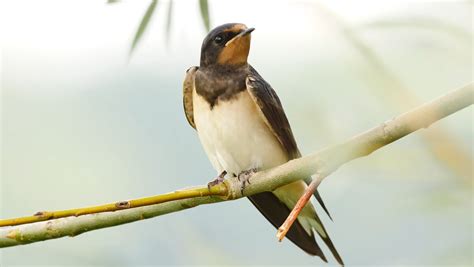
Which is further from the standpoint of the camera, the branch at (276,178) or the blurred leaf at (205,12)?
the blurred leaf at (205,12)

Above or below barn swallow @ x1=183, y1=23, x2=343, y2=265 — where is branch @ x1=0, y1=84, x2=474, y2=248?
above

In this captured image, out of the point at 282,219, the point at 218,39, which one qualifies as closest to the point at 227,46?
the point at 218,39

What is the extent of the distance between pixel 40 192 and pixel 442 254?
2062 millimetres

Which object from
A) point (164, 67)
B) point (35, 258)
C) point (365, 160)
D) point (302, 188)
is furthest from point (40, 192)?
point (365, 160)

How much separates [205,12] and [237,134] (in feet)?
3.86

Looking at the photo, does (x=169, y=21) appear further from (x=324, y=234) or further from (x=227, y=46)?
(x=324, y=234)

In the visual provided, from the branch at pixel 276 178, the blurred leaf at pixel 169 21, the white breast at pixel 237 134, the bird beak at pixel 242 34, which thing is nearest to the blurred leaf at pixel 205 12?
the blurred leaf at pixel 169 21

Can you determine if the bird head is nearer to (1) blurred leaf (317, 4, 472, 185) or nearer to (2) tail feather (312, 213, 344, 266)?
(2) tail feather (312, 213, 344, 266)

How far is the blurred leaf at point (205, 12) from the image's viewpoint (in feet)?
5.06

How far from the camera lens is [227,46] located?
2725 mm

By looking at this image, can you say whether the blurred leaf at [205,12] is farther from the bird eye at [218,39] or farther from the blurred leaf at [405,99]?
the bird eye at [218,39]

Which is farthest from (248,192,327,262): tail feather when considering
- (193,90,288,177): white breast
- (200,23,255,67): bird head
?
(200,23,255,67): bird head

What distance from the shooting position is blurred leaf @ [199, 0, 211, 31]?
5.06ft

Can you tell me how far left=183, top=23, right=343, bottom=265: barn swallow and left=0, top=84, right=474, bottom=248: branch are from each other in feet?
2.98
